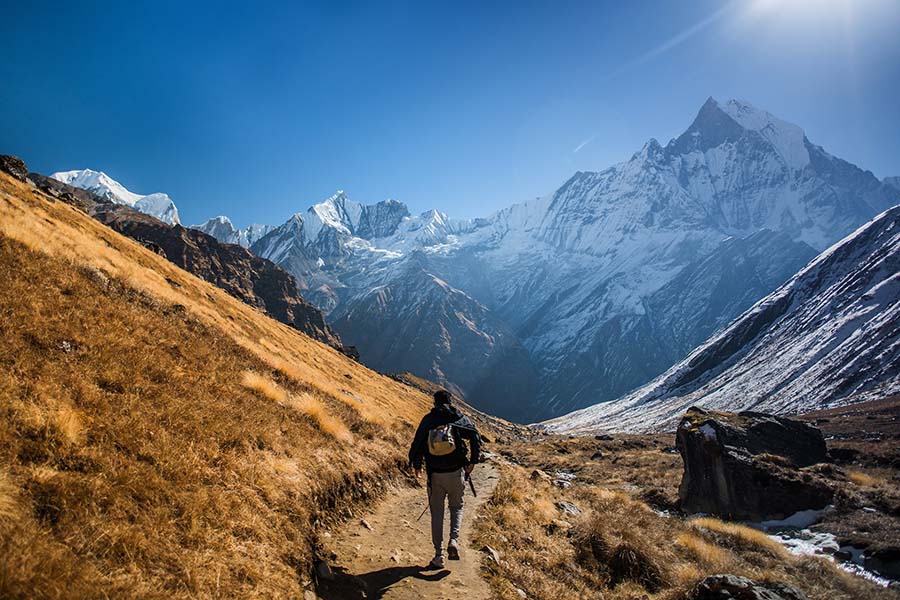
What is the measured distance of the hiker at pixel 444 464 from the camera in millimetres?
8625

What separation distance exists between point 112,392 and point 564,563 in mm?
9739

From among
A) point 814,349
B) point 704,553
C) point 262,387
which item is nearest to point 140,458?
point 262,387

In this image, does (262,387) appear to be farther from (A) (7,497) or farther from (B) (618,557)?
(B) (618,557)

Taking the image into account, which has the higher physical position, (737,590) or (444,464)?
(444,464)

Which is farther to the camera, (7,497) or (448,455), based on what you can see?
(448,455)

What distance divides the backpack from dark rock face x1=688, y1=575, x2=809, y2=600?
5616 mm

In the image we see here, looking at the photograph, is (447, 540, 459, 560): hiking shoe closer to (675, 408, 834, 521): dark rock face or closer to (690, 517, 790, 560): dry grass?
(690, 517, 790, 560): dry grass

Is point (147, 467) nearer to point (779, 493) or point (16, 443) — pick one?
point (16, 443)

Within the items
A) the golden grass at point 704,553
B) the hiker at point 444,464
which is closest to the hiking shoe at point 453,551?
the hiker at point 444,464

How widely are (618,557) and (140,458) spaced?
1014cm

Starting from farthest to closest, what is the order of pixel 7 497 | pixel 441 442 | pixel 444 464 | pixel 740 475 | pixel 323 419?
pixel 740 475, pixel 323 419, pixel 444 464, pixel 441 442, pixel 7 497

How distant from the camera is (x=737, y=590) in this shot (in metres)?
8.34

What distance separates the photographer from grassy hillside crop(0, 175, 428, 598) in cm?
476

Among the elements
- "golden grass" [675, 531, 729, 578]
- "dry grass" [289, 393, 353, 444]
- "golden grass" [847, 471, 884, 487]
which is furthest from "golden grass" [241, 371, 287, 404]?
"golden grass" [847, 471, 884, 487]
